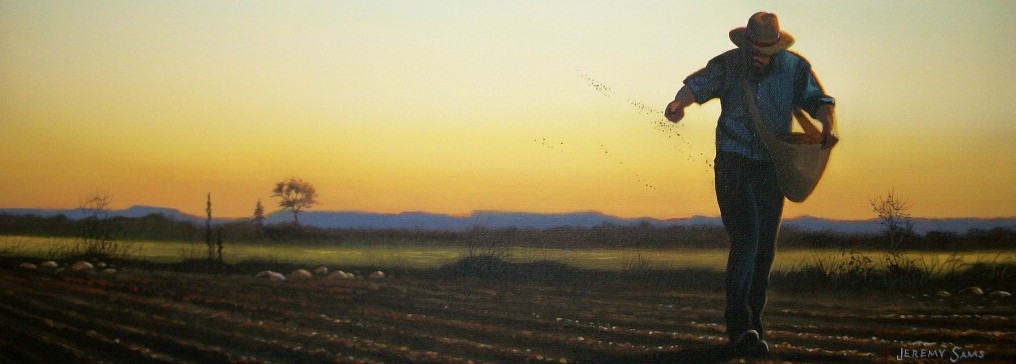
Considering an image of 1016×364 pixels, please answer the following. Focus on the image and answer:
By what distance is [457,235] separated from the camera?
10.3 feet

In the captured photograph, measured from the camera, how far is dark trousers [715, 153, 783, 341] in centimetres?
295

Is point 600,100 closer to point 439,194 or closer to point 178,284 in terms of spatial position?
point 439,194

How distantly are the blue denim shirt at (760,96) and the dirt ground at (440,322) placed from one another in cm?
46

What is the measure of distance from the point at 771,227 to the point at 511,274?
786 millimetres

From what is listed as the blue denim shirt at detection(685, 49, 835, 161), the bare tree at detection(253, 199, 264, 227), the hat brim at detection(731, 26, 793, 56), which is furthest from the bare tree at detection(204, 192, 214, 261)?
the hat brim at detection(731, 26, 793, 56)

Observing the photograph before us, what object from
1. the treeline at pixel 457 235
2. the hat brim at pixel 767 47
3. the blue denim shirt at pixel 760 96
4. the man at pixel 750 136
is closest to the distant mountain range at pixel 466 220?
the treeline at pixel 457 235

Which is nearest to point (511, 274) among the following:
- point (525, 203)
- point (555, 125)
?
point (525, 203)

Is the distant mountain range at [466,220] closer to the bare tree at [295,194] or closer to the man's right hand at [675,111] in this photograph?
the bare tree at [295,194]

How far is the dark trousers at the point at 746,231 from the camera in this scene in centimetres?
295

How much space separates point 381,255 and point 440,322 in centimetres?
28

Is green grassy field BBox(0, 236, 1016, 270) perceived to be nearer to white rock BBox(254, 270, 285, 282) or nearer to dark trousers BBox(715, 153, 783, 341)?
white rock BBox(254, 270, 285, 282)

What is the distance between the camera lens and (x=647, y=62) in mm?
3098

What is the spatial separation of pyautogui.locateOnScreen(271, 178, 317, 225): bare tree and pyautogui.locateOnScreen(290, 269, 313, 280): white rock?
18 centimetres
